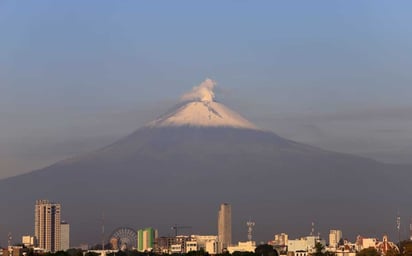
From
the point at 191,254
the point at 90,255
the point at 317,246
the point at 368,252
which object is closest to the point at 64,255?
the point at 90,255

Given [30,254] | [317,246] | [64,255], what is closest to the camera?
[317,246]

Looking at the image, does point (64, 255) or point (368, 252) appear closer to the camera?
point (64, 255)

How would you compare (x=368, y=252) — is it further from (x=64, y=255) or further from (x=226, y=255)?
(x=64, y=255)

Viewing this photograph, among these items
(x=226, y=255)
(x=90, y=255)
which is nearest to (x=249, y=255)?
(x=226, y=255)

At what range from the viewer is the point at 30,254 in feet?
570

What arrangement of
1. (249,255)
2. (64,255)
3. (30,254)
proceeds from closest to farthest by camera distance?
(64,255), (30,254), (249,255)

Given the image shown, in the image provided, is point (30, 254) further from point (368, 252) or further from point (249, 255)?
point (368, 252)

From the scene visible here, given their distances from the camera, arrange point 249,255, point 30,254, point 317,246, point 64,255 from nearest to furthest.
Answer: point 317,246
point 64,255
point 30,254
point 249,255

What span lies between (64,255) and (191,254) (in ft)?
75.3

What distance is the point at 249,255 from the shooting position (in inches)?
7500

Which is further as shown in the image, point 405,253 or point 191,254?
point 191,254

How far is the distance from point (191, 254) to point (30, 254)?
23.5 meters

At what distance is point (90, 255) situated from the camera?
163500mm

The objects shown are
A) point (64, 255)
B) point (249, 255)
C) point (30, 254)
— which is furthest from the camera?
point (249, 255)
